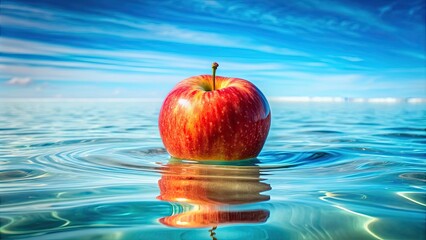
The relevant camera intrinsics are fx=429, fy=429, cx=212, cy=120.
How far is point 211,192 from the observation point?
2.56 meters

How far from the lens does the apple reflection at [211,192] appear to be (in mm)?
1951

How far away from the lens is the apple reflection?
1951 mm

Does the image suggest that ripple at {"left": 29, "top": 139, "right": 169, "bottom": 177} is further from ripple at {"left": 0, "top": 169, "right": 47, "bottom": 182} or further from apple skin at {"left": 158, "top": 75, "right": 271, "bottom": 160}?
apple skin at {"left": 158, "top": 75, "right": 271, "bottom": 160}

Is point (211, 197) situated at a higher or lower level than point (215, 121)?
lower

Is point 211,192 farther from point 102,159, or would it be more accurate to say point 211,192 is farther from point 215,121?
point 102,159

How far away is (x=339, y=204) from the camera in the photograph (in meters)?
2.25

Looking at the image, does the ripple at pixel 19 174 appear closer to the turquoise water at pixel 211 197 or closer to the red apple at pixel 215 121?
the turquoise water at pixel 211 197

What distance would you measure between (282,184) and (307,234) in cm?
108

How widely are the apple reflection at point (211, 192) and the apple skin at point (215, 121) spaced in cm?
23

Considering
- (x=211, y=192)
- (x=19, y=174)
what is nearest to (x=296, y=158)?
(x=211, y=192)

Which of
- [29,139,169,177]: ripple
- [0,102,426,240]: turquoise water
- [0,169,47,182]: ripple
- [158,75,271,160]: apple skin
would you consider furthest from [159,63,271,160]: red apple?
[0,169,47,182]: ripple

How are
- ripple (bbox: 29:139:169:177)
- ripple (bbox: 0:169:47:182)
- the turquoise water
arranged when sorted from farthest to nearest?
ripple (bbox: 29:139:169:177) → ripple (bbox: 0:169:47:182) → the turquoise water

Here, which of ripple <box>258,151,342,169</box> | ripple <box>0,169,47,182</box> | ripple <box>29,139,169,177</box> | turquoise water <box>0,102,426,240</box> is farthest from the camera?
ripple <box>258,151,342,169</box>

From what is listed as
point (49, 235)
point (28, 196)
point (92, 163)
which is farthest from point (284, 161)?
point (49, 235)
